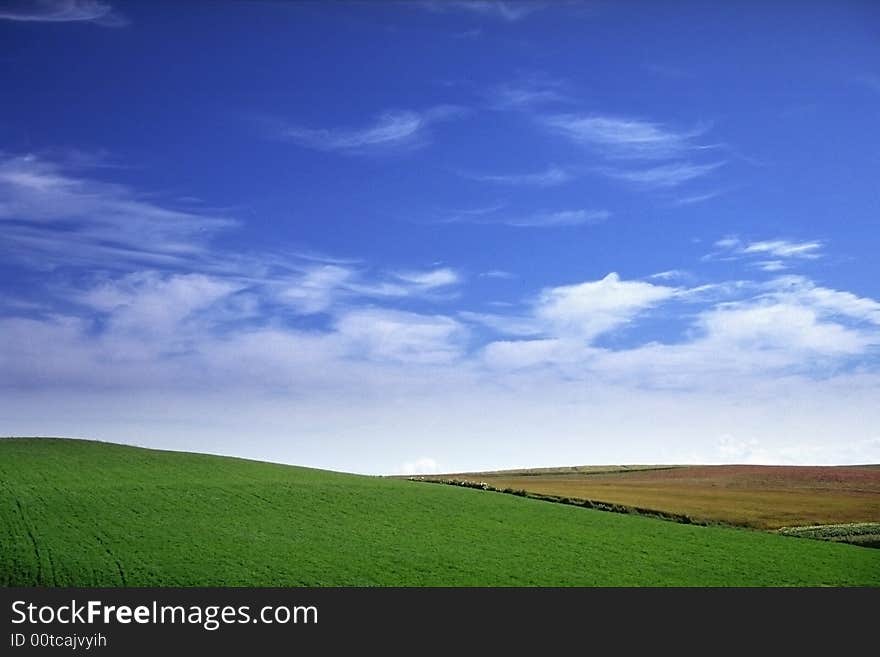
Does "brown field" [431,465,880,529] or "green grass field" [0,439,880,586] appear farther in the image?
"brown field" [431,465,880,529]

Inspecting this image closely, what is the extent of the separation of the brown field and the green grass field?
17.4 ft

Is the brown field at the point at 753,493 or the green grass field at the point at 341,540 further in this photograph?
the brown field at the point at 753,493

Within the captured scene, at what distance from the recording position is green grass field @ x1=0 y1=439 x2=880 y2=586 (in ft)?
108

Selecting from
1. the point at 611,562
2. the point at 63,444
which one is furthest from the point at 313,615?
the point at 63,444

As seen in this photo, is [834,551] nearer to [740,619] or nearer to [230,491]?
[740,619]

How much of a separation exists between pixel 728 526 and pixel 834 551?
689 cm

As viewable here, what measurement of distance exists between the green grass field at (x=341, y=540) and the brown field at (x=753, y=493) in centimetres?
531

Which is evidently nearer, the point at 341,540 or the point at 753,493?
the point at 341,540

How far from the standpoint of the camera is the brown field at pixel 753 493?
50594 millimetres

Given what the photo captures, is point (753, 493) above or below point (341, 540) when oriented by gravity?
above

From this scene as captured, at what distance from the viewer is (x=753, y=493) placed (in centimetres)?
6031

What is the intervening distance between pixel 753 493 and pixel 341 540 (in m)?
35.4

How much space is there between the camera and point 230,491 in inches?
1946

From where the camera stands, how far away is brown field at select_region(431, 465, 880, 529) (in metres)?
50.6
